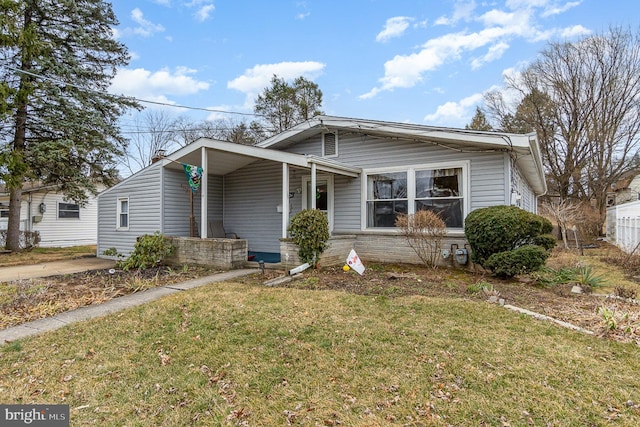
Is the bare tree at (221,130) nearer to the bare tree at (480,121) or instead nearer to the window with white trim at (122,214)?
the window with white trim at (122,214)

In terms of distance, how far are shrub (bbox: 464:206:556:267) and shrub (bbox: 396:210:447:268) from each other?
704 mm

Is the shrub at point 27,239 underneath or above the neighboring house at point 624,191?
underneath

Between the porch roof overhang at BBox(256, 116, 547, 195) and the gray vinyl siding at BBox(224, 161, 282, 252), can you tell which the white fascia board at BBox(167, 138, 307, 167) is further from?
the gray vinyl siding at BBox(224, 161, 282, 252)

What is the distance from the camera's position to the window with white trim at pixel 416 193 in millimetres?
8203

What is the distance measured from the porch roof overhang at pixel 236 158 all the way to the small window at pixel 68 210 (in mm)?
11165

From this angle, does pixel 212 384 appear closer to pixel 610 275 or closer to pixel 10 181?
pixel 610 275

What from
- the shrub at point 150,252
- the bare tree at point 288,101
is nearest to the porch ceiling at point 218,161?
the shrub at point 150,252

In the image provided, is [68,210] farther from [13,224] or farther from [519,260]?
[519,260]

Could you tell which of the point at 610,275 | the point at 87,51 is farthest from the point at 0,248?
the point at 610,275

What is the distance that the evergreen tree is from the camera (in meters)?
12.5

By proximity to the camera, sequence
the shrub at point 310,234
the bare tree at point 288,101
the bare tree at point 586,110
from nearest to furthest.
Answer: the shrub at point 310,234, the bare tree at point 586,110, the bare tree at point 288,101

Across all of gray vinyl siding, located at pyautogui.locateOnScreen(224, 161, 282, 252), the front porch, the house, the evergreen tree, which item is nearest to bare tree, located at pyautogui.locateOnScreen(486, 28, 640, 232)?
the house

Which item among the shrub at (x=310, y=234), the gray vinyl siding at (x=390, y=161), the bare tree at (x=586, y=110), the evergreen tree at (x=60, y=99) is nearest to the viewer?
the shrub at (x=310, y=234)

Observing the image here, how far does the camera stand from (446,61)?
41.5 ft
